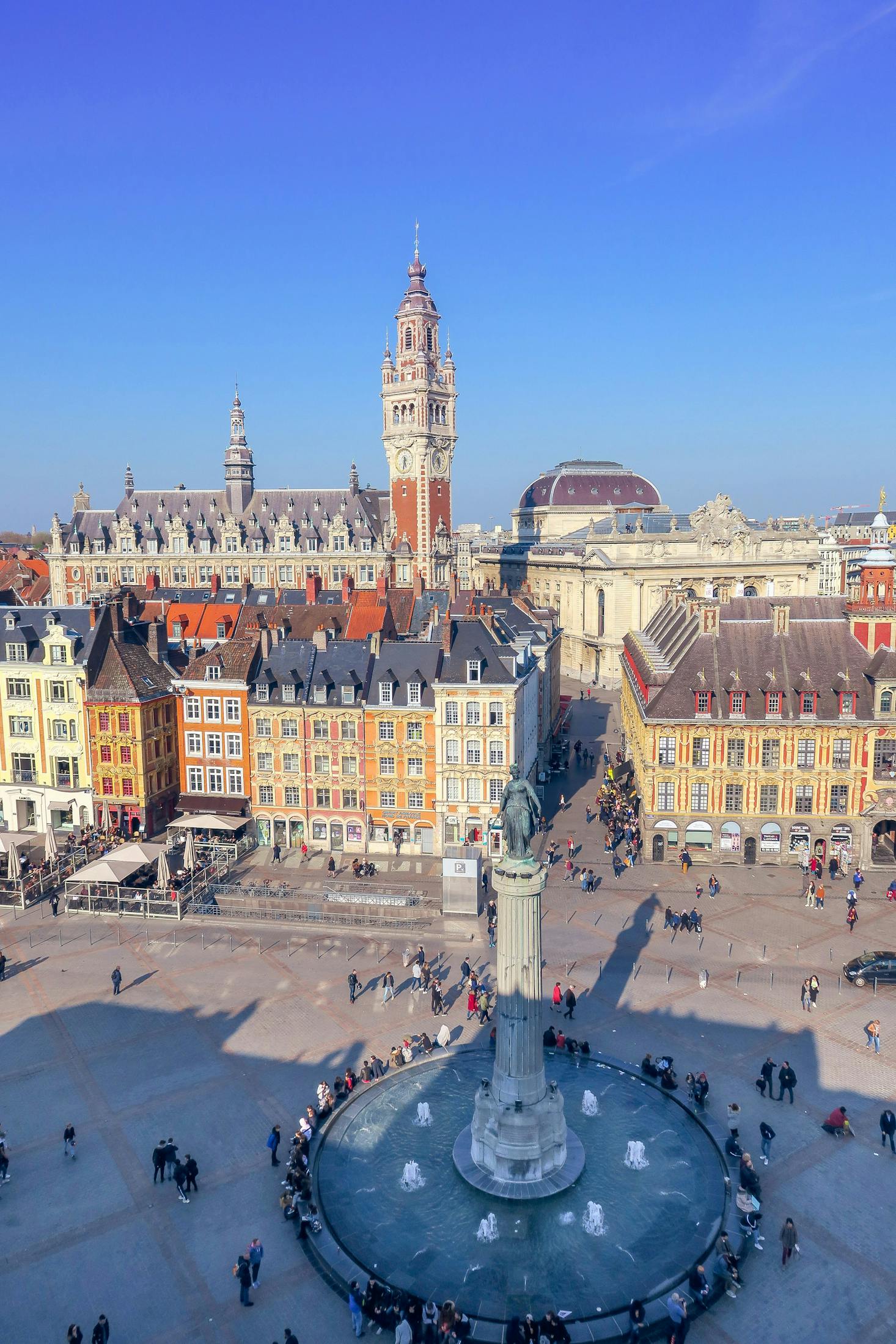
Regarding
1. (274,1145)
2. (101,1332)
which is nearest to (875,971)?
(274,1145)

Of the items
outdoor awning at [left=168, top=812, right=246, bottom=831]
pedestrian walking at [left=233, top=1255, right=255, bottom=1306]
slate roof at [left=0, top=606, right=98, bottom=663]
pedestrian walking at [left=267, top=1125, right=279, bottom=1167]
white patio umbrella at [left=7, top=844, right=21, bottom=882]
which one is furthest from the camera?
slate roof at [left=0, top=606, right=98, bottom=663]

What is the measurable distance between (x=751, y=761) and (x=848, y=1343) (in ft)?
115

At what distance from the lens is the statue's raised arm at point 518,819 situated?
27812 millimetres

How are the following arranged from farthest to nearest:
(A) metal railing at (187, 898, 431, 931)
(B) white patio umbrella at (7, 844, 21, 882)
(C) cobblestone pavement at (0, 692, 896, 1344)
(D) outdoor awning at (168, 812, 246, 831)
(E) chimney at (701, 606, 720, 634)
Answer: (E) chimney at (701, 606, 720, 634) → (D) outdoor awning at (168, 812, 246, 831) → (B) white patio umbrella at (7, 844, 21, 882) → (A) metal railing at (187, 898, 431, 931) → (C) cobblestone pavement at (0, 692, 896, 1344)

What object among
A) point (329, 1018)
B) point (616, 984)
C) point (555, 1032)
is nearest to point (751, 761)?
point (616, 984)

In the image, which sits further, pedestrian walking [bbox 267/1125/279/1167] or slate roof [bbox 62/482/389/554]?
slate roof [bbox 62/482/389/554]

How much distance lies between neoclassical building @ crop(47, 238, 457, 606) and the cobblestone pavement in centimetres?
8388

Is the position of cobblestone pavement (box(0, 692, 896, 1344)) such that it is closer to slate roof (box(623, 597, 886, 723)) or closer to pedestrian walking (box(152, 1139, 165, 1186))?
pedestrian walking (box(152, 1139, 165, 1186))

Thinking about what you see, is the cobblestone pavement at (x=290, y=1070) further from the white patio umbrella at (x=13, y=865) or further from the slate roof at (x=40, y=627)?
the slate roof at (x=40, y=627)

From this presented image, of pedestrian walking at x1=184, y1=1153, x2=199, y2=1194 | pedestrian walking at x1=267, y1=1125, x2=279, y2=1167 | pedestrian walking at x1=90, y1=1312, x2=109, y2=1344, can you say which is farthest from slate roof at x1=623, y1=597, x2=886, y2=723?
pedestrian walking at x1=90, y1=1312, x2=109, y2=1344

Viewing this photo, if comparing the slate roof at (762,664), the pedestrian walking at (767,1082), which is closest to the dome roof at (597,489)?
the slate roof at (762,664)

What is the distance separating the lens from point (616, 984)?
41688mm

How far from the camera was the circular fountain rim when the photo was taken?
23234 millimetres

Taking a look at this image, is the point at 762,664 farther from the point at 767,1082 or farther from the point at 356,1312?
the point at 356,1312
